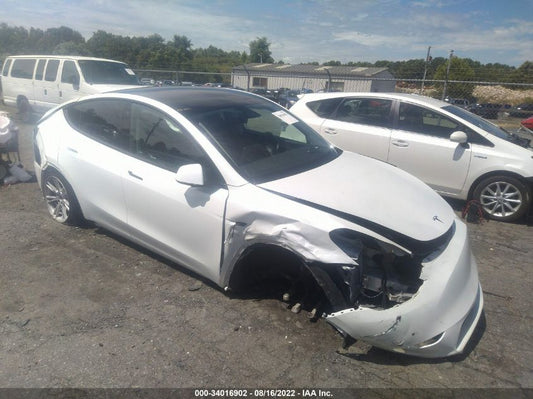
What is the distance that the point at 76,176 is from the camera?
3.76 metres

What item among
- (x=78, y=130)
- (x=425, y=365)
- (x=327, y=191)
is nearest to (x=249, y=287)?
(x=327, y=191)

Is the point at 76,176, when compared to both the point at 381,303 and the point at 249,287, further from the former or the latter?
the point at 381,303

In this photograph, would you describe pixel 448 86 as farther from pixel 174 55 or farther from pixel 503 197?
pixel 174 55

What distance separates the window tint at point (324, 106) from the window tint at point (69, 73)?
648cm

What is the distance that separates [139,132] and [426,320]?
2734 millimetres

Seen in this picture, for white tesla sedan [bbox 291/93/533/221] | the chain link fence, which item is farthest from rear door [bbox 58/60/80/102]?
the chain link fence

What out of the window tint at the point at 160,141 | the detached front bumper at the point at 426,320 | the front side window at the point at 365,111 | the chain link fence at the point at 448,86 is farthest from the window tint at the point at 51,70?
the detached front bumper at the point at 426,320

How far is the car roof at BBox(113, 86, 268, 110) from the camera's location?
10.9 ft

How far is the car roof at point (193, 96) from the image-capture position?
332 cm

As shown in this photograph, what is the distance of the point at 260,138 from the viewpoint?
134 inches

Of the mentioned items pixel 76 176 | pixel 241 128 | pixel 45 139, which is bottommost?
pixel 76 176

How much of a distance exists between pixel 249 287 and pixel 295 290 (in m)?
0.38

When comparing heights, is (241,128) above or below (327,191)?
above

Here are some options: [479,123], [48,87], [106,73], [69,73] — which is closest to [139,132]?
[479,123]
